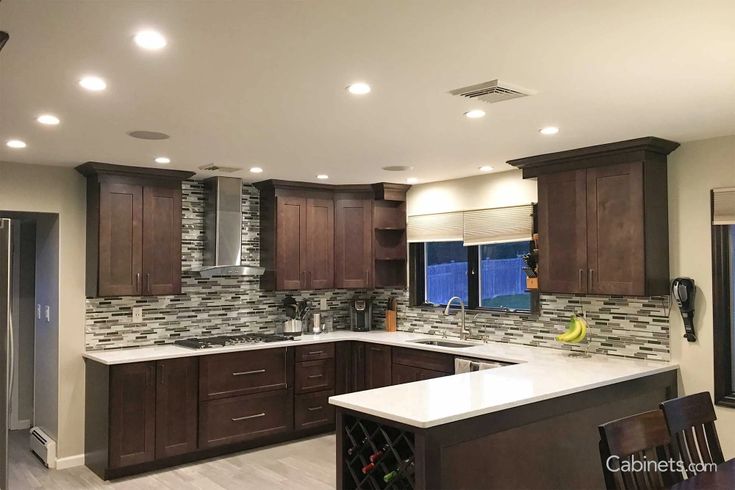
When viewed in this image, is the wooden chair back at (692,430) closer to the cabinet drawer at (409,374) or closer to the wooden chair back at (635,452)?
the wooden chair back at (635,452)

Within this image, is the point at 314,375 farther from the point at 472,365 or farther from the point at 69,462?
the point at 69,462

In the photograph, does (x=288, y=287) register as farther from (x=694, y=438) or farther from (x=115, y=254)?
(x=694, y=438)

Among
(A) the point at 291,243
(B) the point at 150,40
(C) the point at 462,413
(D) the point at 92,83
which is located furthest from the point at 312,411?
(B) the point at 150,40

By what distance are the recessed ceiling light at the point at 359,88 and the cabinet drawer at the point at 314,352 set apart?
10.5ft

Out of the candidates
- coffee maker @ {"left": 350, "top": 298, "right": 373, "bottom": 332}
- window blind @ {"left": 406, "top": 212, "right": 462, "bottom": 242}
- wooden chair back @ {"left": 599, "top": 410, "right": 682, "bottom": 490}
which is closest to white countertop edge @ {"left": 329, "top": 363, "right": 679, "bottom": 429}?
wooden chair back @ {"left": 599, "top": 410, "right": 682, "bottom": 490}

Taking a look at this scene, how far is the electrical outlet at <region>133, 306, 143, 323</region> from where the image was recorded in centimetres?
525

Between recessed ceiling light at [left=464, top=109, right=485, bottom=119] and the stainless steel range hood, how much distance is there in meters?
2.87

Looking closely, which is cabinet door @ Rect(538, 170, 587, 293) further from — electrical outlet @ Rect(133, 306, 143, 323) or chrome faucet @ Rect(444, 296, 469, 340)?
Answer: electrical outlet @ Rect(133, 306, 143, 323)

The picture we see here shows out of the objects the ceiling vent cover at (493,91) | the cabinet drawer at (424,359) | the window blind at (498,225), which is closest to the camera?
the ceiling vent cover at (493,91)

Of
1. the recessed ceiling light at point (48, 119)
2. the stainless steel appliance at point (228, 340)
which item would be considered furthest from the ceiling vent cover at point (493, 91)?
the stainless steel appliance at point (228, 340)

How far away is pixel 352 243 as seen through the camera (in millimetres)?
6191

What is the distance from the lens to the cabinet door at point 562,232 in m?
4.36

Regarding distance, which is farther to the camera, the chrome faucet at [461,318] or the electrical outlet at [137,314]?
the chrome faucet at [461,318]

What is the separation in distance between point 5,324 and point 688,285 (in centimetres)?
393
